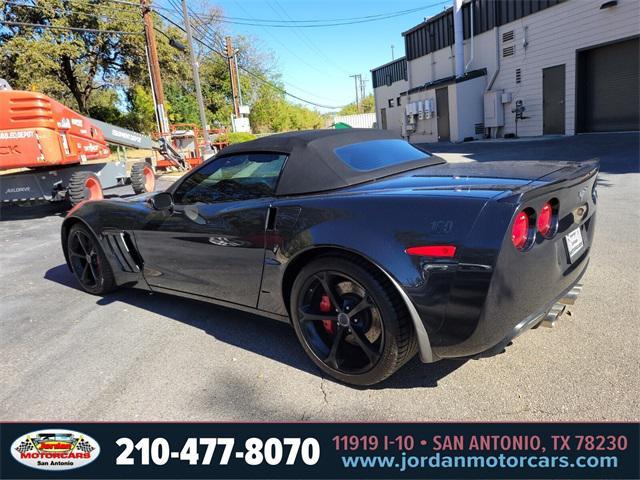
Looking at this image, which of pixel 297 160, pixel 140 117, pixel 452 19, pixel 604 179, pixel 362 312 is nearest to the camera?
pixel 362 312

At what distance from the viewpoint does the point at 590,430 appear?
Result: 7.00 feet

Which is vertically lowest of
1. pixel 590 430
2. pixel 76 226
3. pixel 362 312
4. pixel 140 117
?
pixel 590 430

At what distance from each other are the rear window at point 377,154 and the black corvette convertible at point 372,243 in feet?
0.05

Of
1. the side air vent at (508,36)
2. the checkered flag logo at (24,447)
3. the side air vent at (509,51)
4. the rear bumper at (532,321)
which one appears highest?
the side air vent at (508,36)

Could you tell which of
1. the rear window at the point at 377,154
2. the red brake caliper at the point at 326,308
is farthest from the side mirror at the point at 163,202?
the red brake caliper at the point at 326,308

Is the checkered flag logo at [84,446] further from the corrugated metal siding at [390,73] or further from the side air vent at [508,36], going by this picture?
the corrugated metal siding at [390,73]

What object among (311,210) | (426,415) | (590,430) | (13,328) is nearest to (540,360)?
A: (590,430)

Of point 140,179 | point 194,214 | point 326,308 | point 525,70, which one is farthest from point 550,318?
point 525,70

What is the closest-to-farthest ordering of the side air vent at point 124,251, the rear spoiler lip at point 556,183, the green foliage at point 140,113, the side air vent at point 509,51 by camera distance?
the rear spoiler lip at point 556,183, the side air vent at point 124,251, the side air vent at point 509,51, the green foliage at point 140,113

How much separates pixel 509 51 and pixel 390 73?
14.6m

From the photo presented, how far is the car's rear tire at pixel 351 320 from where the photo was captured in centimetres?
232

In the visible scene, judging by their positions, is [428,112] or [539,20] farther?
[428,112]

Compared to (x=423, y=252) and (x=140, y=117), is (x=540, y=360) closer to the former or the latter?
(x=423, y=252)

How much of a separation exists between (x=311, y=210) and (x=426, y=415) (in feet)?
4.02
